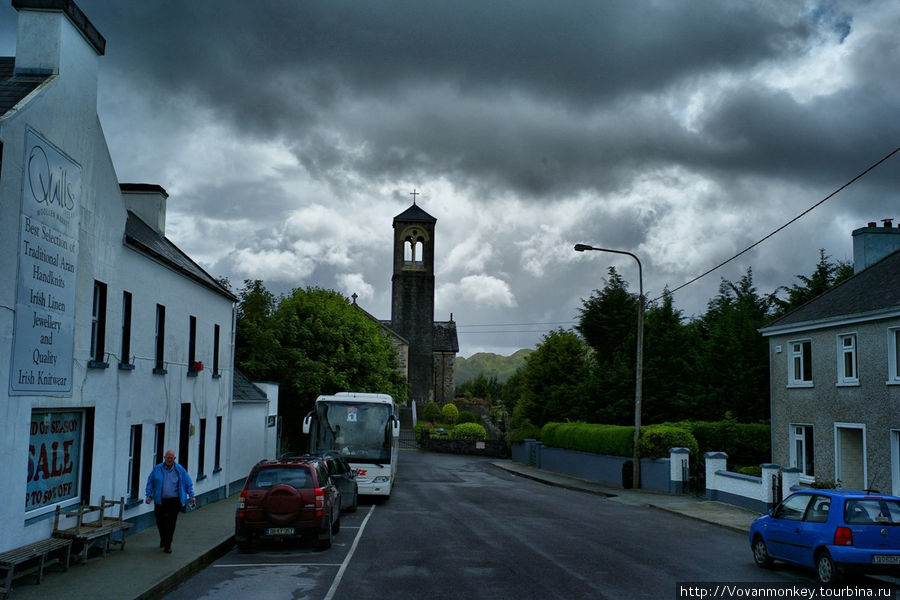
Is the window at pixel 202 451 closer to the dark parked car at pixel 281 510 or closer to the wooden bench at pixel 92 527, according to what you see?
the wooden bench at pixel 92 527

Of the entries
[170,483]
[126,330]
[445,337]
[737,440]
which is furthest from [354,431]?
[445,337]

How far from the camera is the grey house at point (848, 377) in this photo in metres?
22.0

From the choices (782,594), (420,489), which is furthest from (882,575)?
(420,489)

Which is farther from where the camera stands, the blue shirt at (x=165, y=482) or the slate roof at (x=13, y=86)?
the blue shirt at (x=165, y=482)

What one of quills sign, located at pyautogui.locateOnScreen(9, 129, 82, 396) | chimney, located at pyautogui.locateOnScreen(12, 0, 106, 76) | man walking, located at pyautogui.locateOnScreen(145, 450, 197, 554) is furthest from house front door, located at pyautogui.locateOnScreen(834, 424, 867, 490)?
chimney, located at pyautogui.locateOnScreen(12, 0, 106, 76)

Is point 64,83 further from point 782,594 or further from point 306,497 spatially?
point 782,594

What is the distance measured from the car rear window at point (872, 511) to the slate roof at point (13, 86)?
543 inches

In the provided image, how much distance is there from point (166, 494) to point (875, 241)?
2494 centimetres

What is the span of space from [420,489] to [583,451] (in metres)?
11.2

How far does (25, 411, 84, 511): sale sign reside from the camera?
1253 cm

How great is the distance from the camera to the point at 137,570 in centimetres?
1268

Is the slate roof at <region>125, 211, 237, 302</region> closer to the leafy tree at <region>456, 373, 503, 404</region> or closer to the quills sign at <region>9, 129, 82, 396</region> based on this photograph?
the quills sign at <region>9, 129, 82, 396</region>

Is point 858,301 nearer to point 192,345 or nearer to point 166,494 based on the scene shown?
point 192,345

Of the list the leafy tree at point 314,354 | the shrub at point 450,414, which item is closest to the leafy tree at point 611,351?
the leafy tree at point 314,354
